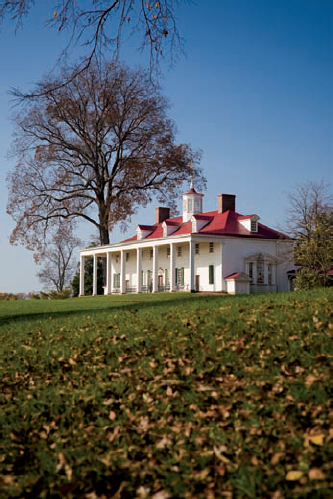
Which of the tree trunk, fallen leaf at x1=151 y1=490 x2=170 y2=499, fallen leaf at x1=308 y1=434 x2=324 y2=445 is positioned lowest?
fallen leaf at x1=151 y1=490 x2=170 y2=499

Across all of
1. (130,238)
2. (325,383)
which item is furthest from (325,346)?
(130,238)

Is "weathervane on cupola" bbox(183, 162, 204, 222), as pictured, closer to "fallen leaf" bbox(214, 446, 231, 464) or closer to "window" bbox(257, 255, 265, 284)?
"window" bbox(257, 255, 265, 284)

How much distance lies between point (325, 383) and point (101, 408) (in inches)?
106

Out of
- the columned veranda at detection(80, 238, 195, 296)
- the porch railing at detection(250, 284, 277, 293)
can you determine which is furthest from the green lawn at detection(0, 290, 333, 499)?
the porch railing at detection(250, 284, 277, 293)

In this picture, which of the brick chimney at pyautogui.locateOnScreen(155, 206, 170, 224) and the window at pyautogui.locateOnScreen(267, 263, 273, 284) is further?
the brick chimney at pyautogui.locateOnScreen(155, 206, 170, 224)

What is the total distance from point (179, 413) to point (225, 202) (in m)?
41.4

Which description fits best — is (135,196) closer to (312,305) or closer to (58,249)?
(58,249)

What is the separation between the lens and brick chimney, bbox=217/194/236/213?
47.2 m

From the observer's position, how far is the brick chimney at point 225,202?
47.2 metres

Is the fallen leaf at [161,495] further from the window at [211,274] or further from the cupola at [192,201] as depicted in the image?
the cupola at [192,201]

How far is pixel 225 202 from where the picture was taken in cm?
4738

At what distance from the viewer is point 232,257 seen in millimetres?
43625

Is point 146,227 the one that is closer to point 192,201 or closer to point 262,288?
point 192,201

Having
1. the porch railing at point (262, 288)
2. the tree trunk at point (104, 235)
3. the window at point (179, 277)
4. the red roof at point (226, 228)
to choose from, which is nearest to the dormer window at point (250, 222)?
the red roof at point (226, 228)
